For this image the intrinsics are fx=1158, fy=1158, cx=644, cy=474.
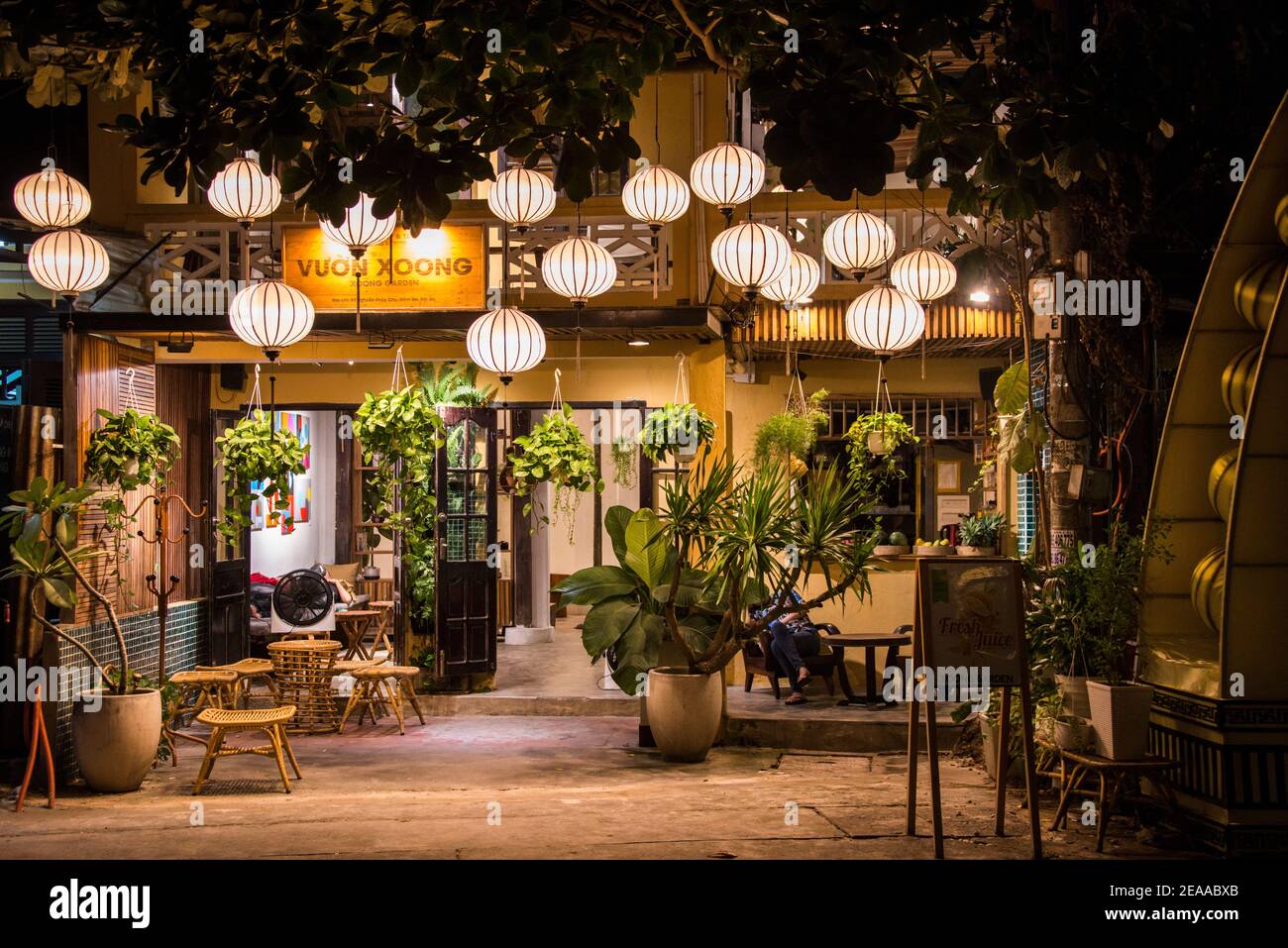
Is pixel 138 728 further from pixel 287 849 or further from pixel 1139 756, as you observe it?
pixel 1139 756

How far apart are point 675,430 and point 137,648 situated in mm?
4572

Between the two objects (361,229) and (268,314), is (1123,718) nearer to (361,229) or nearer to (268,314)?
(361,229)

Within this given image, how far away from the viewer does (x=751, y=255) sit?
7.71 meters

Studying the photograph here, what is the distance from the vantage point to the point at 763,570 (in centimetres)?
746

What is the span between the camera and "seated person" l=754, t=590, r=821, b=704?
31.9 ft

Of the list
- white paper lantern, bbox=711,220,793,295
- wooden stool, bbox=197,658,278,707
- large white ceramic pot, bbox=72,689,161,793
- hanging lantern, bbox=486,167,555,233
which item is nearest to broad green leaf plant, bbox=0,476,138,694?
large white ceramic pot, bbox=72,689,161,793

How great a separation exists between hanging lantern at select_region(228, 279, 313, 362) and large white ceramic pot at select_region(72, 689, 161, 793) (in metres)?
2.41

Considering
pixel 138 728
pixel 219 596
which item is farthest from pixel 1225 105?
pixel 219 596

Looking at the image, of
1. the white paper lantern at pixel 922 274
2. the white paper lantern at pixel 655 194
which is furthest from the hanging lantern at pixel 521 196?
the white paper lantern at pixel 922 274

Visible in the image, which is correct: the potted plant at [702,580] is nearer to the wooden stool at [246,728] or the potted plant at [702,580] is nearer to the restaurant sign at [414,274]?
the wooden stool at [246,728]

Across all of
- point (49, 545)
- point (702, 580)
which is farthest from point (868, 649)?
point (49, 545)

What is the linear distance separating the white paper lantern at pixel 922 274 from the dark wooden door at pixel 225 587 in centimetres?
611

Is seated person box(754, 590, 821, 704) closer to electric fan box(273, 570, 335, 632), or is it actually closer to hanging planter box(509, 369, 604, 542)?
hanging planter box(509, 369, 604, 542)

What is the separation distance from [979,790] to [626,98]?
445 centimetres
